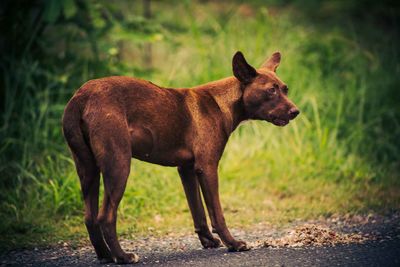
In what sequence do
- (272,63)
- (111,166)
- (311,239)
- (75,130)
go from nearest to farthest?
(111,166), (75,130), (311,239), (272,63)

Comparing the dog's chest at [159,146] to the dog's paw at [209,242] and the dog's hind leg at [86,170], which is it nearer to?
the dog's hind leg at [86,170]

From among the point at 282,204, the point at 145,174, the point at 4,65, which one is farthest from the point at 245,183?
the point at 4,65

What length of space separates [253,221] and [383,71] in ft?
15.4

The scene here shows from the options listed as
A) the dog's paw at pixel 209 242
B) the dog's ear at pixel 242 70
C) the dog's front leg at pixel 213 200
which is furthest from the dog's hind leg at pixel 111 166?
the dog's ear at pixel 242 70

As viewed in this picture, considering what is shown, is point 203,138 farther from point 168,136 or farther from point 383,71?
point 383,71

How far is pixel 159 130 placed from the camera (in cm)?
546

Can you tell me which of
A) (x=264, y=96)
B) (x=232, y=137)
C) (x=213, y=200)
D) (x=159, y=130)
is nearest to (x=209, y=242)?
(x=213, y=200)

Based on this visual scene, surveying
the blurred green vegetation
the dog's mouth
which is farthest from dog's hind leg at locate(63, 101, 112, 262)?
the dog's mouth

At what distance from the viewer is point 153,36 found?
8945mm

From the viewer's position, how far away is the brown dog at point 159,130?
5.16 m

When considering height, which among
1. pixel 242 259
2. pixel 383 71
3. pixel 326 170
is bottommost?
pixel 242 259

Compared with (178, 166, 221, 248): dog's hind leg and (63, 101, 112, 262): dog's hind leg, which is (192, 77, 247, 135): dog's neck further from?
(63, 101, 112, 262): dog's hind leg

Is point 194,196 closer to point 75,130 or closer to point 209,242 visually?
point 209,242

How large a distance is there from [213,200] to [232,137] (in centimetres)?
353
